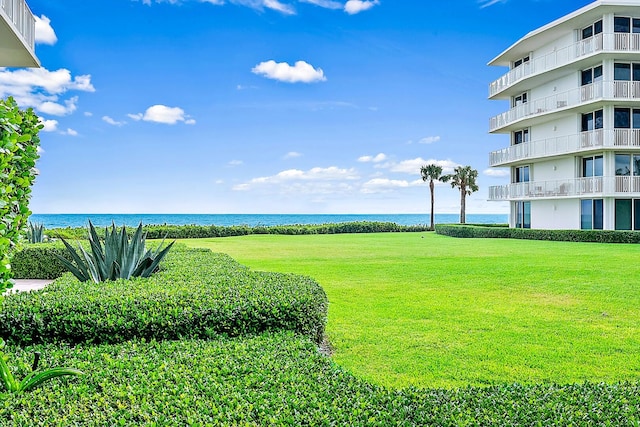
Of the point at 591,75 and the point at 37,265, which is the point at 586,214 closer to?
the point at 591,75

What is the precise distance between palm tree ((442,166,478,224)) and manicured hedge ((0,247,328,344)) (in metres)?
45.6

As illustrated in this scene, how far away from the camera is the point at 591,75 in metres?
29.7

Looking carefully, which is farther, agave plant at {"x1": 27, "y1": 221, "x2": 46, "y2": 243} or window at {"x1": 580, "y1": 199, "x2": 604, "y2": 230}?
window at {"x1": 580, "y1": 199, "x2": 604, "y2": 230}

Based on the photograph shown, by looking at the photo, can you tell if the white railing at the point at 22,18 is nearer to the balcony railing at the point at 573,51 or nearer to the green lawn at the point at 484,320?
the green lawn at the point at 484,320

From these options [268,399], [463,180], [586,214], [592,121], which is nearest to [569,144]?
[592,121]

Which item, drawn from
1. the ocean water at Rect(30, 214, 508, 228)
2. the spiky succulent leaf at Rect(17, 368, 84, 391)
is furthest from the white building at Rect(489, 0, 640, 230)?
the ocean water at Rect(30, 214, 508, 228)

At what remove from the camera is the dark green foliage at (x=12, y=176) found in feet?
12.8

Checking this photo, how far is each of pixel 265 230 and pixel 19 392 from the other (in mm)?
34698

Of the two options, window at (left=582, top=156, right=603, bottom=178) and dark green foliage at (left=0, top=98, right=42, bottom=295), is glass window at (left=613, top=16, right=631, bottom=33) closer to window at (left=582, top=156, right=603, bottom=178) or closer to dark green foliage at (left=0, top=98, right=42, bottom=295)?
window at (left=582, top=156, right=603, bottom=178)

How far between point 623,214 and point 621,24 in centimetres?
1004

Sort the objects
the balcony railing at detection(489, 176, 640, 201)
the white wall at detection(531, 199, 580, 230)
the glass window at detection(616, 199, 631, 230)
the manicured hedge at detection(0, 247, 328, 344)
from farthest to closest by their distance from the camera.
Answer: the white wall at detection(531, 199, 580, 230) → the glass window at detection(616, 199, 631, 230) → the balcony railing at detection(489, 176, 640, 201) → the manicured hedge at detection(0, 247, 328, 344)

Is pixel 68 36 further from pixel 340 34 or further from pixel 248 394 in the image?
pixel 248 394

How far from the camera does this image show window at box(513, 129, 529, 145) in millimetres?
35906

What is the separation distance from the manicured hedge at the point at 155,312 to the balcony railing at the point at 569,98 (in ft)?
89.3
